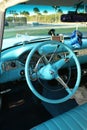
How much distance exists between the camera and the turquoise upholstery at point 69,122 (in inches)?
104

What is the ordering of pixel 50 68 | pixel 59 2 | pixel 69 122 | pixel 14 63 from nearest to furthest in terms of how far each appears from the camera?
pixel 69 122 < pixel 59 2 < pixel 50 68 < pixel 14 63

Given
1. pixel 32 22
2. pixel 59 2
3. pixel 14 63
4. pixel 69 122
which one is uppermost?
pixel 59 2

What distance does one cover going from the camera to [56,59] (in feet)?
11.0

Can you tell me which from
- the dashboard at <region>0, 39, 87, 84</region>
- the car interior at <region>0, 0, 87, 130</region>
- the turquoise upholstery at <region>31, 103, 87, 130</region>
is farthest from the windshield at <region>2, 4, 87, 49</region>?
the turquoise upholstery at <region>31, 103, 87, 130</region>

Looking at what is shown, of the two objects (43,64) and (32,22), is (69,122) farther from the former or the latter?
(32,22)

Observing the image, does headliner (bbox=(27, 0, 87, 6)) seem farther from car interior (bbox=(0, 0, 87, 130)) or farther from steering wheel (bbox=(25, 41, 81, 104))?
steering wheel (bbox=(25, 41, 81, 104))

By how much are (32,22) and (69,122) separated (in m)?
1.01

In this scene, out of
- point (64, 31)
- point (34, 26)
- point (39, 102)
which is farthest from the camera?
point (39, 102)

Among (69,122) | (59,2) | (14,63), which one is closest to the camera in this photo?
(69,122)

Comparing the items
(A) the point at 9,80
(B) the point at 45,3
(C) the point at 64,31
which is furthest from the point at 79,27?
(A) the point at 9,80

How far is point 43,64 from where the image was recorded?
10.5 ft

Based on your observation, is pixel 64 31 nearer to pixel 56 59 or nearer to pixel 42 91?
pixel 56 59

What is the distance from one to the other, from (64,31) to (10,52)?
0.66 metres

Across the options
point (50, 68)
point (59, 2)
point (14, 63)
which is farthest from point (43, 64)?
point (59, 2)
